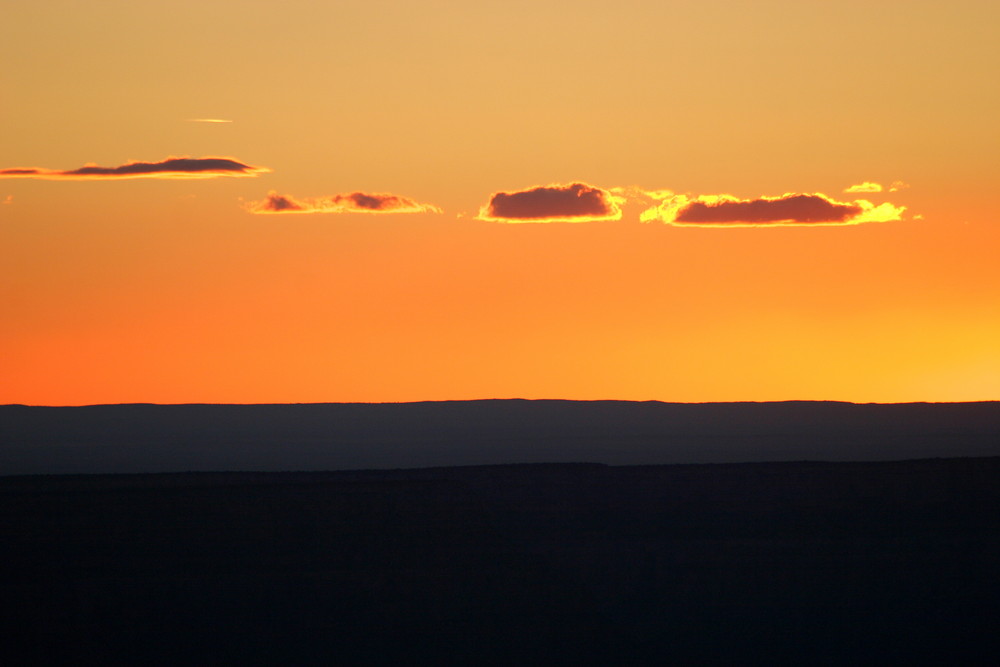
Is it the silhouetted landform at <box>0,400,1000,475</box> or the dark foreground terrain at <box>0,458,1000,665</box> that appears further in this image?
the silhouetted landform at <box>0,400,1000,475</box>

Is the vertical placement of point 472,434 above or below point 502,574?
above

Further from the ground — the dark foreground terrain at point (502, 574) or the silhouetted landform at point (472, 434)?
the silhouetted landform at point (472, 434)

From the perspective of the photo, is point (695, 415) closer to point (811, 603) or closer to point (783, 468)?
point (783, 468)

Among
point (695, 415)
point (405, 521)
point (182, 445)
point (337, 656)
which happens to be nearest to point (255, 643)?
point (337, 656)

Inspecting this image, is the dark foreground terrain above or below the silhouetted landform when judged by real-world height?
below
